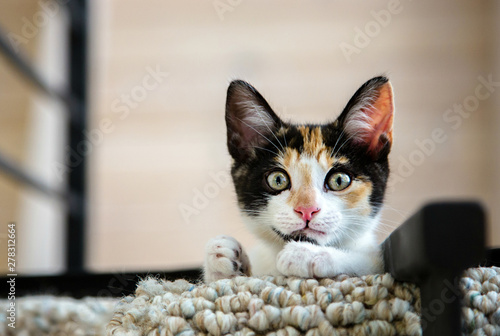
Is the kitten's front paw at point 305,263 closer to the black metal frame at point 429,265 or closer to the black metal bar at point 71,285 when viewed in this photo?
the black metal frame at point 429,265

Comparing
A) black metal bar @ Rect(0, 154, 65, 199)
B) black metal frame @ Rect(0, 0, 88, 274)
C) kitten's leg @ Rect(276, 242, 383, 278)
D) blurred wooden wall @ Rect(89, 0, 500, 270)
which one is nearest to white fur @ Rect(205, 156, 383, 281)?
kitten's leg @ Rect(276, 242, 383, 278)

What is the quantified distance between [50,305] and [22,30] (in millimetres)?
2005

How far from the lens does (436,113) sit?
2625mm

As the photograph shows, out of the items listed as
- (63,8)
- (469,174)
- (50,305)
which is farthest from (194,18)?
(50,305)

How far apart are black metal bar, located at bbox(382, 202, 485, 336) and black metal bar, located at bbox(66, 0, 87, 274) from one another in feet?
5.65

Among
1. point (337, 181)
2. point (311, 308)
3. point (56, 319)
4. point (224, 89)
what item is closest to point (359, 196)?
point (337, 181)

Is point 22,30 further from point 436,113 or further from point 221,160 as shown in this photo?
point 436,113

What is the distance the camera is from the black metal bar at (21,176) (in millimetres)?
1280

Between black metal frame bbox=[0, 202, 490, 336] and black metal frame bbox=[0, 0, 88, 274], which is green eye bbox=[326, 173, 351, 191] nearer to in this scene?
black metal frame bbox=[0, 202, 490, 336]

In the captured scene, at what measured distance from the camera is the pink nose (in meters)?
0.83

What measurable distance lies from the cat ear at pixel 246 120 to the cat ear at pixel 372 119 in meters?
0.15

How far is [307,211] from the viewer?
0.83 metres

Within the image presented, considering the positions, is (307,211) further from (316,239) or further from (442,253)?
(442,253)

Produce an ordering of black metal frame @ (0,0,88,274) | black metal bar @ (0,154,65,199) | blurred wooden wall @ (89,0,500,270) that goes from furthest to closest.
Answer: blurred wooden wall @ (89,0,500,270)
black metal frame @ (0,0,88,274)
black metal bar @ (0,154,65,199)
